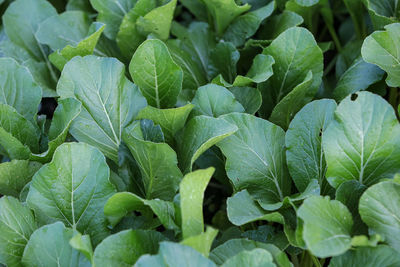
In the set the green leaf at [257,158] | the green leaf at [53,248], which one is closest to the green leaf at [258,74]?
the green leaf at [257,158]

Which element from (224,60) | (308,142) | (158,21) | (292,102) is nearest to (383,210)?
(308,142)

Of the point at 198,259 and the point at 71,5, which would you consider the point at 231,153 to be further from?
the point at 71,5

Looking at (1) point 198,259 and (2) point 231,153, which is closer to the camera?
(1) point 198,259

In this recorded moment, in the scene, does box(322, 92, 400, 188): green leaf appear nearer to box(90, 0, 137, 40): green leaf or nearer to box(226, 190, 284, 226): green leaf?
box(226, 190, 284, 226): green leaf

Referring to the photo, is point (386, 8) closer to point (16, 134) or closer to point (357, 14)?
point (357, 14)

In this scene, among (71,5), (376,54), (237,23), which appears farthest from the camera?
(71,5)

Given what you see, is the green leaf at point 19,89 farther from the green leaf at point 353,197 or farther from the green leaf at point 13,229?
the green leaf at point 353,197

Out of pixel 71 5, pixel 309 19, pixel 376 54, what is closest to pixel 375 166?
pixel 376 54

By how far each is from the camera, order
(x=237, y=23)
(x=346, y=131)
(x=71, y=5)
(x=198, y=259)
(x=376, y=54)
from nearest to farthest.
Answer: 1. (x=198, y=259)
2. (x=346, y=131)
3. (x=376, y=54)
4. (x=237, y=23)
5. (x=71, y=5)
